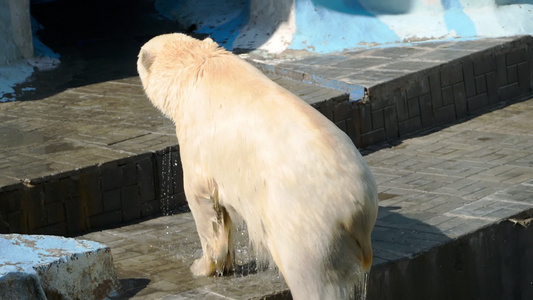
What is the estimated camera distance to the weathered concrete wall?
Answer: 27.7ft

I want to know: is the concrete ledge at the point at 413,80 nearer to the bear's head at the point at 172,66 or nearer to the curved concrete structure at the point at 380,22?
the curved concrete structure at the point at 380,22

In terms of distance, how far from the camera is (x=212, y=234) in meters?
4.50

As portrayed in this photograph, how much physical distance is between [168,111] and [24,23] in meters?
4.61

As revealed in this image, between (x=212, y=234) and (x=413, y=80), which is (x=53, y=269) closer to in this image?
(x=212, y=234)

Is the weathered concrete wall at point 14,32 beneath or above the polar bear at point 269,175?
above

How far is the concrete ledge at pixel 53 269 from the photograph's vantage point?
381 cm

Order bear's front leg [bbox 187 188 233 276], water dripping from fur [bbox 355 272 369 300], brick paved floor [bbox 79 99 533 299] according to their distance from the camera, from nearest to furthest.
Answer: water dripping from fur [bbox 355 272 369 300]
bear's front leg [bbox 187 188 233 276]
brick paved floor [bbox 79 99 533 299]

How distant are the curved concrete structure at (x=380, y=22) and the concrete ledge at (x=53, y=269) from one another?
4.76m

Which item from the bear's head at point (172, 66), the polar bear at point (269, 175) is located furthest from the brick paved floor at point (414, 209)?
the bear's head at point (172, 66)

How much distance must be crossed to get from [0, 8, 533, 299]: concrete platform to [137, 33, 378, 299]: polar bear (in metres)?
0.53

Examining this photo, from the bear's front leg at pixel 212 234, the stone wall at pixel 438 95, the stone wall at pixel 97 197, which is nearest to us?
the bear's front leg at pixel 212 234

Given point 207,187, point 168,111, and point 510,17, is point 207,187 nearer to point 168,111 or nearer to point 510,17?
point 168,111

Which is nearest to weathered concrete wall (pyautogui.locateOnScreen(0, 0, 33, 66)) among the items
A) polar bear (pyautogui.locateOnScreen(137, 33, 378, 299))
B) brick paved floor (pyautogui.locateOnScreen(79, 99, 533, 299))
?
brick paved floor (pyautogui.locateOnScreen(79, 99, 533, 299))

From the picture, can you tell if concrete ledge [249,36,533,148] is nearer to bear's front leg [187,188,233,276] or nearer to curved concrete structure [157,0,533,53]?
curved concrete structure [157,0,533,53]
